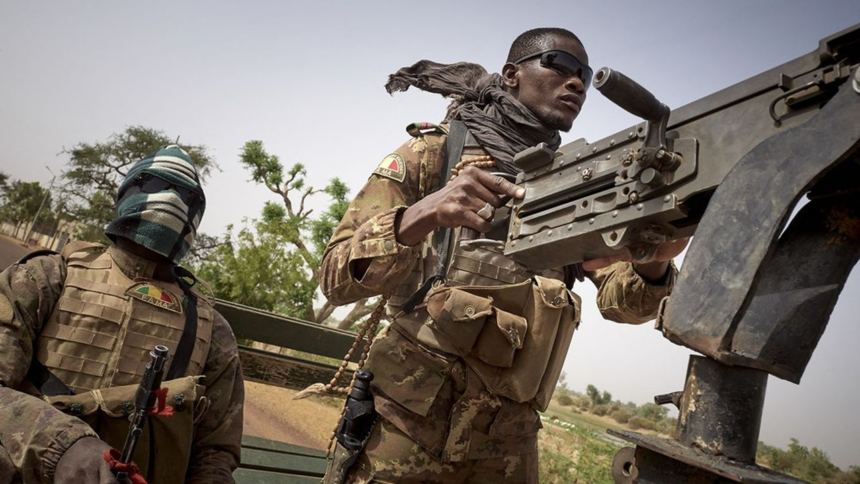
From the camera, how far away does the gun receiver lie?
1339 mm

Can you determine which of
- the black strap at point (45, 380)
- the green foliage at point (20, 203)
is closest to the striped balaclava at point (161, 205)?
the black strap at point (45, 380)

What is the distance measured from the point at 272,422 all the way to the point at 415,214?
403 inches

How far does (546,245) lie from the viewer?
1.97m

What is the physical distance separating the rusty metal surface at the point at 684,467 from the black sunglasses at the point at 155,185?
2.49 m

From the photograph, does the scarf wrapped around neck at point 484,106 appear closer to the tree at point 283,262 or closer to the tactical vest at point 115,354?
the tactical vest at point 115,354

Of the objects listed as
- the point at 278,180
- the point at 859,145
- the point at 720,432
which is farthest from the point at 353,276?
the point at 278,180

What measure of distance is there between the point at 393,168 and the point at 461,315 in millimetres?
858

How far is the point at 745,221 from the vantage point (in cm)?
124

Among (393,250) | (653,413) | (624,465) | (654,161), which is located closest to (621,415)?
(653,413)

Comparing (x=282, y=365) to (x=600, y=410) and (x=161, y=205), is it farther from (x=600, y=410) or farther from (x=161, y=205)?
(x=600, y=410)

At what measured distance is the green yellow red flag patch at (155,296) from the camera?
8.71 feet

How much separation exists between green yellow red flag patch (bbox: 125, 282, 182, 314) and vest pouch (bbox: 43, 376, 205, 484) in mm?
398

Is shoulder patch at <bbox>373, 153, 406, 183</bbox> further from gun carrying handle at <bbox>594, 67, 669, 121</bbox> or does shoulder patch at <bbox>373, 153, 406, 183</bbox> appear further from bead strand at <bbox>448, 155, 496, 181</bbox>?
gun carrying handle at <bbox>594, 67, 669, 121</bbox>

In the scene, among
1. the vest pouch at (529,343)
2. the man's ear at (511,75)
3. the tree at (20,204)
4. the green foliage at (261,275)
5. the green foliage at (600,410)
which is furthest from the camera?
the tree at (20,204)
